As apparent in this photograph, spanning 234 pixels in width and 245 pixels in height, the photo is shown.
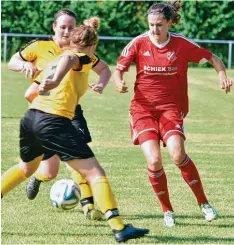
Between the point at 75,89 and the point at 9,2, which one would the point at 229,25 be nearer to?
the point at 9,2

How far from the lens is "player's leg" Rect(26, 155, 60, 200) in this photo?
8430mm

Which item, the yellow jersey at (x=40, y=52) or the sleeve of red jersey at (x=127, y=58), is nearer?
the yellow jersey at (x=40, y=52)

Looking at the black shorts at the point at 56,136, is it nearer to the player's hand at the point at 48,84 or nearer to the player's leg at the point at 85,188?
the player's hand at the point at 48,84

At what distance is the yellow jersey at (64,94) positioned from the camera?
23.1 ft

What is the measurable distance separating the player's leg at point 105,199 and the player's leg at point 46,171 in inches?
55.8

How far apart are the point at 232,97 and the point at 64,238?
16.5 metres

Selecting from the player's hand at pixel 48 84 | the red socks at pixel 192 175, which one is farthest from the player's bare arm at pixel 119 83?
the player's hand at pixel 48 84

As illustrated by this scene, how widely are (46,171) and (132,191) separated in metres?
1.58

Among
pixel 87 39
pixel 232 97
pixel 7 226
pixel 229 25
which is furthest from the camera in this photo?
pixel 229 25

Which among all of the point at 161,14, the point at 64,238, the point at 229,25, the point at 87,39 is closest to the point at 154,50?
the point at 161,14

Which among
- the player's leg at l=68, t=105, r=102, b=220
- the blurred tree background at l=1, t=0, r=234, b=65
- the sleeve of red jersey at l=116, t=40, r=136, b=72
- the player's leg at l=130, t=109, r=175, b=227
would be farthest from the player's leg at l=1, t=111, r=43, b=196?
the blurred tree background at l=1, t=0, r=234, b=65

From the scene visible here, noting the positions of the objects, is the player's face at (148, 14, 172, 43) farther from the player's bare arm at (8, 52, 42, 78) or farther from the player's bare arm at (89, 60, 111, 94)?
the player's bare arm at (8, 52, 42, 78)

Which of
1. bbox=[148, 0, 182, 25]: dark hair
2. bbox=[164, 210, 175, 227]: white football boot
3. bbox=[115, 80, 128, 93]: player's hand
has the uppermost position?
bbox=[148, 0, 182, 25]: dark hair

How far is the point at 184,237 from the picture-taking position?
288 inches
